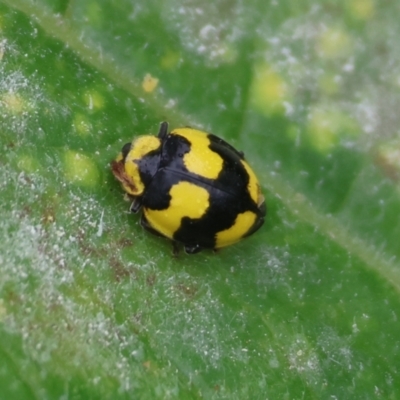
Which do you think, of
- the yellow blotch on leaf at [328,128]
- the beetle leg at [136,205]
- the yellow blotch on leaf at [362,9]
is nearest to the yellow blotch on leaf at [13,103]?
the beetle leg at [136,205]

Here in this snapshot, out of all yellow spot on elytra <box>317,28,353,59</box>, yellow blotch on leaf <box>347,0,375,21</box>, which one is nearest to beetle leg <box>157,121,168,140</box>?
yellow spot on elytra <box>317,28,353,59</box>

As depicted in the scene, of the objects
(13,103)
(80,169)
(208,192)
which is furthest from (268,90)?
(13,103)

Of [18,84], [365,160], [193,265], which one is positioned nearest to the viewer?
[18,84]

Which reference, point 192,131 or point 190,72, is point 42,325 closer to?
point 192,131

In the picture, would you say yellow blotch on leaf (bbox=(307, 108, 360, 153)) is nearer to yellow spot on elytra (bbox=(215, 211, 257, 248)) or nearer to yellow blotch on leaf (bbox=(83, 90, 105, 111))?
yellow spot on elytra (bbox=(215, 211, 257, 248))

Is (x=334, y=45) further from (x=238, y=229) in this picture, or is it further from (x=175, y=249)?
(x=175, y=249)

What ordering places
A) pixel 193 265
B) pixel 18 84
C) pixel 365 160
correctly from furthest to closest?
pixel 365 160 < pixel 193 265 < pixel 18 84

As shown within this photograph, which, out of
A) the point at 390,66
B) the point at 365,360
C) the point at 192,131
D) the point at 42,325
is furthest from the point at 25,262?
the point at 390,66
